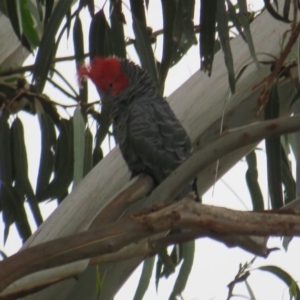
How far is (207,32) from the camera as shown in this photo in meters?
1.31

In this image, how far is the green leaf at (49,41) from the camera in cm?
146

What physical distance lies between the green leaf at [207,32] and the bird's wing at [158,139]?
0.29 m

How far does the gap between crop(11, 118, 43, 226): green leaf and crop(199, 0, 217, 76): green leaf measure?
551 millimetres

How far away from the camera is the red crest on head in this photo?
174 cm

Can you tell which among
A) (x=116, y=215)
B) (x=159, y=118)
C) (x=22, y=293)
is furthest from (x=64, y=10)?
(x=22, y=293)

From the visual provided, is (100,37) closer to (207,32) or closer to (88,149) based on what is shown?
(88,149)

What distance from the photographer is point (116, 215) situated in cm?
112

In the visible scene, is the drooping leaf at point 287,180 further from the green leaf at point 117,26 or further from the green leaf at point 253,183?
the green leaf at point 117,26

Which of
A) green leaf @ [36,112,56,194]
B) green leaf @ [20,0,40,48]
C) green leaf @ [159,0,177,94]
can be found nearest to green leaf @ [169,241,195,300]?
green leaf @ [36,112,56,194]

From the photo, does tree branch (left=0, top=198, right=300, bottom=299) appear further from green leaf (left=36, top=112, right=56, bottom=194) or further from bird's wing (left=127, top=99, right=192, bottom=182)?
green leaf (left=36, top=112, right=56, bottom=194)

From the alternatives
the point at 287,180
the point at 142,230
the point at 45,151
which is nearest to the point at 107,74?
the point at 45,151

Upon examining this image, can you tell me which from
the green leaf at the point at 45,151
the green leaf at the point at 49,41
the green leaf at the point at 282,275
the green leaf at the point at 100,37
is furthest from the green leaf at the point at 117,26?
the green leaf at the point at 282,275

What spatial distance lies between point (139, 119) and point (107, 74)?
17 cm

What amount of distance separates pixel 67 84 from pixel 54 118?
152 millimetres
